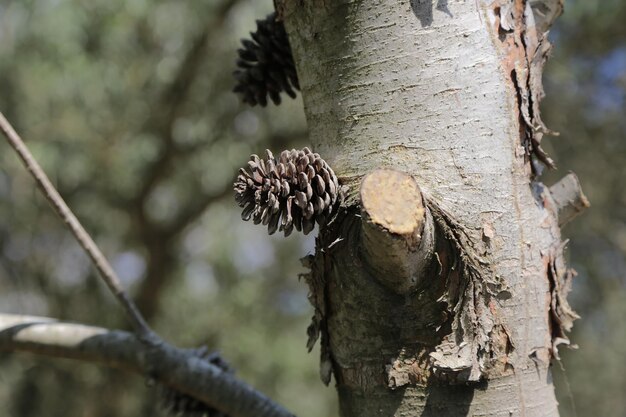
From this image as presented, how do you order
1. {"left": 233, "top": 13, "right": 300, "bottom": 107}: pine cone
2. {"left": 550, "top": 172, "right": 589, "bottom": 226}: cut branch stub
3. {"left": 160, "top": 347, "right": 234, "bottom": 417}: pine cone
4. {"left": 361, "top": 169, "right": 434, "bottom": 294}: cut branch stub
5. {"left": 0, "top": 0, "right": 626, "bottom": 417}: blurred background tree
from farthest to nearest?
1. {"left": 0, "top": 0, "right": 626, "bottom": 417}: blurred background tree
2. {"left": 160, "top": 347, "right": 234, "bottom": 417}: pine cone
3. {"left": 233, "top": 13, "right": 300, "bottom": 107}: pine cone
4. {"left": 550, "top": 172, "right": 589, "bottom": 226}: cut branch stub
5. {"left": 361, "top": 169, "right": 434, "bottom": 294}: cut branch stub

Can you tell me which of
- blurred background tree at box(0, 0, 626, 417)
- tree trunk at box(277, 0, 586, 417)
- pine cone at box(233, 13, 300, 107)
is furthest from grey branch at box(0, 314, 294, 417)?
blurred background tree at box(0, 0, 626, 417)

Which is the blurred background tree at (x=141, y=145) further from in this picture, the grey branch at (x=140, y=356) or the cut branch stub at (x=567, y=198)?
the cut branch stub at (x=567, y=198)

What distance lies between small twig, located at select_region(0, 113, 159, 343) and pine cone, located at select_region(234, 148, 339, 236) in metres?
0.32

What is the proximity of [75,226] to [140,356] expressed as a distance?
0.78 ft

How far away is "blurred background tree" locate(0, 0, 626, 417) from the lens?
2906 mm

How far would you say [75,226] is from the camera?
3.15 ft

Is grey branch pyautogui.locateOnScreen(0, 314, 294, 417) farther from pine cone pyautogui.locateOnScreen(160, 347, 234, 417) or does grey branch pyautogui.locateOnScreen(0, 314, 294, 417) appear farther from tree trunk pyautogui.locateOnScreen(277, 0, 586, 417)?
tree trunk pyautogui.locateOnScreen(277, 0, 586, 417)

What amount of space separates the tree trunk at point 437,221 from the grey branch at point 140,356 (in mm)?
279

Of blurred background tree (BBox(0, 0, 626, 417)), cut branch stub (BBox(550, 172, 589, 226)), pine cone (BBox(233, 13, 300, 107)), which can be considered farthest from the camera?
blurred background tree (BBox(0, 0, 626, 417))

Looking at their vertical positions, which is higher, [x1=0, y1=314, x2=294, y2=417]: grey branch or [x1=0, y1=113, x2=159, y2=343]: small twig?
[x1=0, y1=113, x2=159, y2=343]: small twig

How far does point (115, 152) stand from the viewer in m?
3.22

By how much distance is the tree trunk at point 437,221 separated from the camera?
67cm

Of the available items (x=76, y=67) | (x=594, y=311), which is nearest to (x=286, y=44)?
(x=76, y=67)

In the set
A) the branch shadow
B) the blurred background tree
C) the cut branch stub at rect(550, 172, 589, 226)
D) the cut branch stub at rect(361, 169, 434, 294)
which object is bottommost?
the blurred background tree
